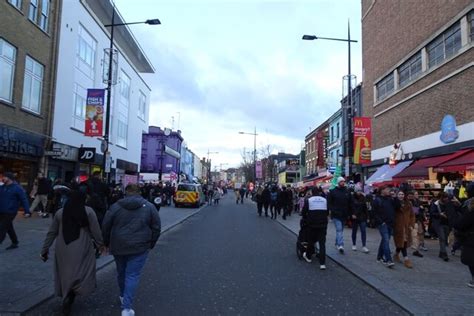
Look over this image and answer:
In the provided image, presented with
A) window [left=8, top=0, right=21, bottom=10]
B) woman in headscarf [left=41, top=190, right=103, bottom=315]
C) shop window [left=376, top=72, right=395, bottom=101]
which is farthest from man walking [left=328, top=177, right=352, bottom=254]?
window [left=8, top=0, right=21, bottom=10]

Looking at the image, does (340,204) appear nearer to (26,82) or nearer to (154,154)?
(26,82)

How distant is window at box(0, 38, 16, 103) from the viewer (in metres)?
17.7

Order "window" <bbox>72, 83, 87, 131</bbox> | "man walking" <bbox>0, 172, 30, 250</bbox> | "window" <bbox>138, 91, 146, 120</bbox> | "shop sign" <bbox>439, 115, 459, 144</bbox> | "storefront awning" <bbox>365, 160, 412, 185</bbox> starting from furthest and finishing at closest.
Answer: "window" <bbox>138, 91, 146, 120</bbox>, "window" <bbox>72, 83, 87, 131</bbox>, "storefront awning" <bbox>365, 160, 412, 185</bbox>, "shop sign" <bbox>439, 115, 459, 144</bbox>, "man walking" <bbox>0, 172, 30, 250</bbox>

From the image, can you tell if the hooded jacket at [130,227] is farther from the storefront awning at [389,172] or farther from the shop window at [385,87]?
the shop window at [385,87]

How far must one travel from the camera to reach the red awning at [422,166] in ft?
50.3

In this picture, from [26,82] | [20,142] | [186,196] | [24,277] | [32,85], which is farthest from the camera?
[186,196]

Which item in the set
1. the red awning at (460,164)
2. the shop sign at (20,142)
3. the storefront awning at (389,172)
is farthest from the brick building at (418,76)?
the shop sign at (20,142)

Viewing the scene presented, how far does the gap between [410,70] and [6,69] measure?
17.9 meters

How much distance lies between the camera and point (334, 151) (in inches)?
1686

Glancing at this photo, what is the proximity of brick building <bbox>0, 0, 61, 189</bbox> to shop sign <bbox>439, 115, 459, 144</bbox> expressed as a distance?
1680cm

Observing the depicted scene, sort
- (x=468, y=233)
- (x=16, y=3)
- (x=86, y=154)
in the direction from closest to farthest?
(x=468, y=233)
(x=16, y=3)
(x=86, y=154)

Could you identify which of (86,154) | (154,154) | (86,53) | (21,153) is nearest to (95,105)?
(21,153)

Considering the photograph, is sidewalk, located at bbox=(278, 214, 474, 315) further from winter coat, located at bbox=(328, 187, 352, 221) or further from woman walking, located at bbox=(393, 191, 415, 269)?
winter coat, located at bbox=(328, 187, 352, 221)

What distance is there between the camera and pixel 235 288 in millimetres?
7367
